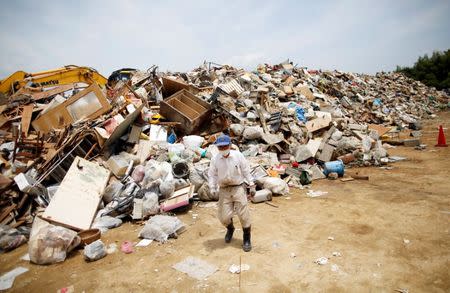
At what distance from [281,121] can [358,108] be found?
304 inches

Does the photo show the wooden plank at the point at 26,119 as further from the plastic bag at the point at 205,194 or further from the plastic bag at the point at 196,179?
the plastic bag at the point at 205,194

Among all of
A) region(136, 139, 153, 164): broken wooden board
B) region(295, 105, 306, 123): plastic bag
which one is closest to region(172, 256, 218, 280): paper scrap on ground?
region(136, 139, 153, 164): broken wooden board

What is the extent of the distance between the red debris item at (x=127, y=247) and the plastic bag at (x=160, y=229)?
0.25 meters

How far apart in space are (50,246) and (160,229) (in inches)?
61.3

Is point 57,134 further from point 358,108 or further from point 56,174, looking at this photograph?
point 358,108

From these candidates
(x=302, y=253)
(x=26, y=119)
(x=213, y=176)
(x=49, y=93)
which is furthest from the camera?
(x=49, y=93)

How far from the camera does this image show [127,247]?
420 centimetres

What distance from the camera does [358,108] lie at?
14.1 m

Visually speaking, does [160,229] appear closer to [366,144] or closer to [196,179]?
[196,179]

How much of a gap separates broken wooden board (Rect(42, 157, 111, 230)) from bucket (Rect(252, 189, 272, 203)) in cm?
310

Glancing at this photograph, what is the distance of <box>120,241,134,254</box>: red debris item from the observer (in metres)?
4.12

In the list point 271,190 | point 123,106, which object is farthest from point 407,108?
point 123,106

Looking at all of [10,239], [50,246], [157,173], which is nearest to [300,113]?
[157,173]

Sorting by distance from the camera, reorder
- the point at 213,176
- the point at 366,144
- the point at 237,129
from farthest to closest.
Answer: the point at 366,144
the point at 237,129
the point at 213,176
